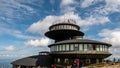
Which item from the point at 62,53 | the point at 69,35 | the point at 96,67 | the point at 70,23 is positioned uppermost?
the point at 70,23

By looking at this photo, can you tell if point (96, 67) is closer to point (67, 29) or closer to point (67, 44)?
point (67, 44)

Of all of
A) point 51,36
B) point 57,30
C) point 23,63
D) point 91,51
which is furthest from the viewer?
point 51,36

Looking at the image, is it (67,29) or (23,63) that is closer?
(23,63)

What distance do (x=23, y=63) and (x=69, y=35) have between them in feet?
60.1

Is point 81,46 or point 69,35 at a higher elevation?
point 69,35

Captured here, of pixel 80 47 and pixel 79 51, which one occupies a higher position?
pixel 80 47

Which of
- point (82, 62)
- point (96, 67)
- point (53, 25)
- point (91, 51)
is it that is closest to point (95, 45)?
point (91, 51)

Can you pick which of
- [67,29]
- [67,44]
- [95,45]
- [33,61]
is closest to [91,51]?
[95,45]

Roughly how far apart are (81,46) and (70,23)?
16843 mm

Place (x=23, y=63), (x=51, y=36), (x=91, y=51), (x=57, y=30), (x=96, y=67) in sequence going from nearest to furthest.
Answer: (x=96, y=67), (x=91, y=51), (x=23, y=63), (x=57, y=30), (x=51, y=36)

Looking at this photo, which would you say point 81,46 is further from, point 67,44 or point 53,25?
point 53,25

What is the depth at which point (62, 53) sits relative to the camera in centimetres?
4531

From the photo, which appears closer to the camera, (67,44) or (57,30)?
(67,44)

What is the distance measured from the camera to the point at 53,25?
59.9 metres
